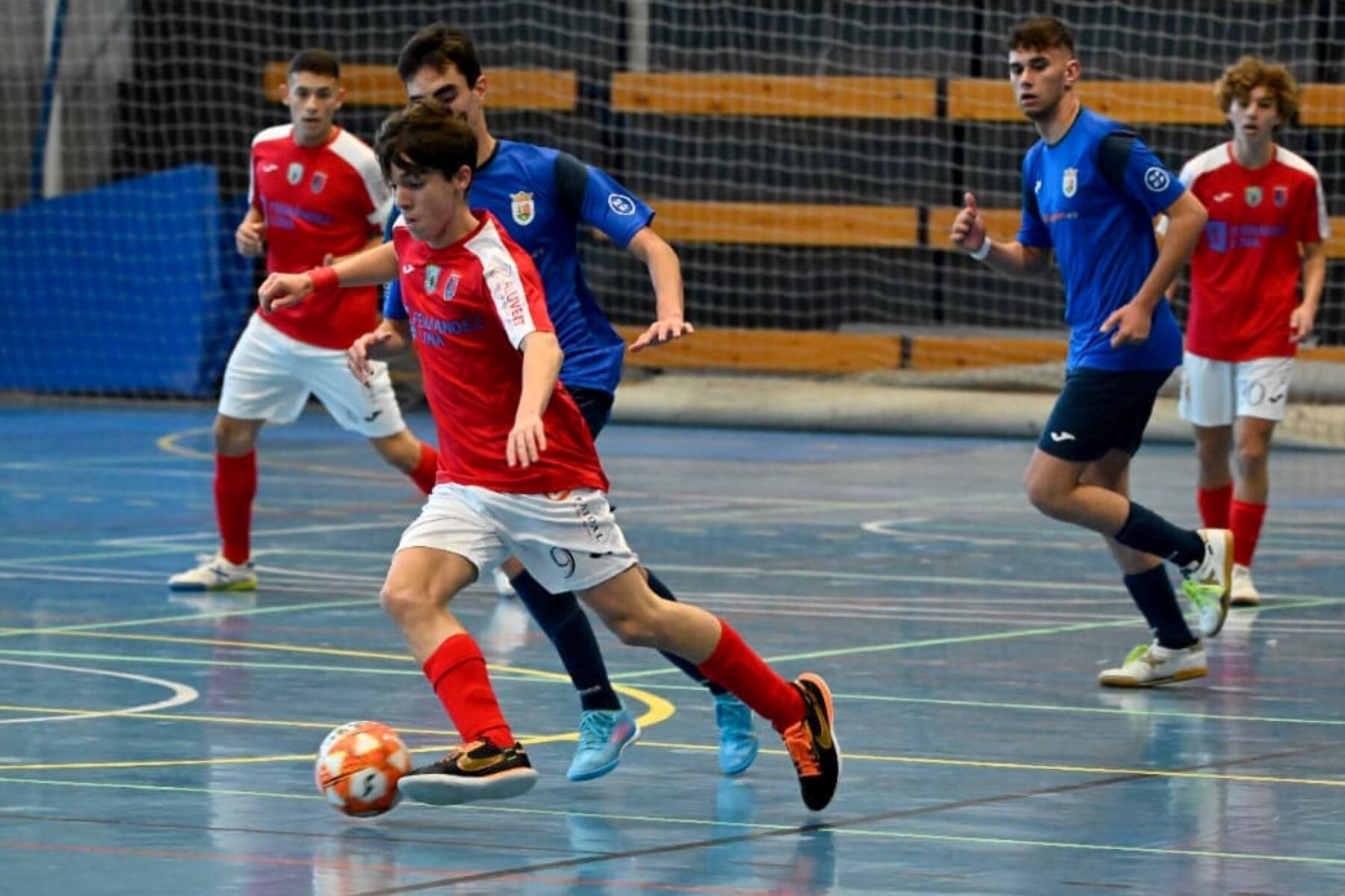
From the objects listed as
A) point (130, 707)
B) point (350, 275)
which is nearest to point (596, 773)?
point (350, 275)

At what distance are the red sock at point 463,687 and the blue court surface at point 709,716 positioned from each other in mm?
240

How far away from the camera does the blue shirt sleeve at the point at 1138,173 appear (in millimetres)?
8883

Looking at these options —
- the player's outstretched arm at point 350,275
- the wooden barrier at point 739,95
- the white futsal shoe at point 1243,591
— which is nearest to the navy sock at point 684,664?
the player's outstretched arm at point 350,275

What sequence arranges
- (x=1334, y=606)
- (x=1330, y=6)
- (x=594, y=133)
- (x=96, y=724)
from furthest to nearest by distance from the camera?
1. (x=594, y=133)
2. (x=1330, y=6)
3. (x=1334, y=606)
4. (x=96, y=724)

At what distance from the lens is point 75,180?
24.1 meters

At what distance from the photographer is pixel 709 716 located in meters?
8.21

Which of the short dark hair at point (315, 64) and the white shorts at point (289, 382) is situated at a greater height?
the short dark hair at point (315, 64)

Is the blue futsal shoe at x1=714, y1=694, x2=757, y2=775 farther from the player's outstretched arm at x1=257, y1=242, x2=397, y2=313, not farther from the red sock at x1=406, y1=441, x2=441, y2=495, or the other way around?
the red sock at x1=406, y1=441, x2=441, y2=495

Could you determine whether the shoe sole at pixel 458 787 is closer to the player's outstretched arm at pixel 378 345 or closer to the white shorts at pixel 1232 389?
the player's outstretched arm at pixel 378 345

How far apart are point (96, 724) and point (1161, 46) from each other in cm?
1633

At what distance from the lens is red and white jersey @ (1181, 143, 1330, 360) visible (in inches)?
461

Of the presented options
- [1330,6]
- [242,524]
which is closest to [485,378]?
[242,524]

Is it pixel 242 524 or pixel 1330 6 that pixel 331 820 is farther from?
pixel 1330 6

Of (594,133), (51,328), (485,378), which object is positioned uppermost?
(485,378)
